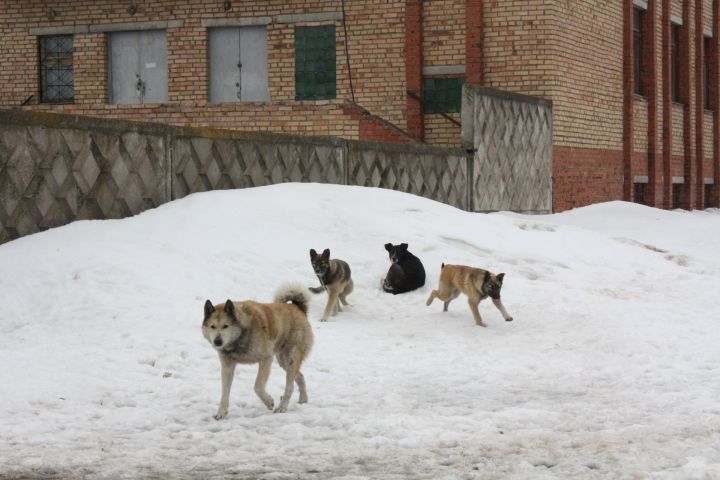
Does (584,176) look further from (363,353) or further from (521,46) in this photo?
(363,353)

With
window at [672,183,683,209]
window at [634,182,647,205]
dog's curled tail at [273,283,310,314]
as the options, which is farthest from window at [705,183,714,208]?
dog's curled tail at [273,283,310,314]

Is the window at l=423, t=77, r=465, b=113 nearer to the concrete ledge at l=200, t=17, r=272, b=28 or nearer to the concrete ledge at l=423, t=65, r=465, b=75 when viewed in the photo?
the concrete ledge at l=423, t=65, r=465, b=75

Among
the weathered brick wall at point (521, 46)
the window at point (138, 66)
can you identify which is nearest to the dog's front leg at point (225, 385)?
the weathered brick wall at point (521, 46)

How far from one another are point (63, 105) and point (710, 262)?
1516 centimetres

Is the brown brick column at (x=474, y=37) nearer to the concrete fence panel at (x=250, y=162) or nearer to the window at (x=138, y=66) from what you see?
the concrete fence panel at (x=250, y=162)

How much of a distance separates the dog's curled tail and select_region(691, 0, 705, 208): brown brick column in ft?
78.6

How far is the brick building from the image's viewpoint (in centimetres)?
2142

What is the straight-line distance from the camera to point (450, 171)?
1895cm

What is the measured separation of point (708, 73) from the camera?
31078 millimetres

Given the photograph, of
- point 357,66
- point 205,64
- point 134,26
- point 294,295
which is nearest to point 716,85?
point 357,66

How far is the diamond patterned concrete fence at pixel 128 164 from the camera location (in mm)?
11148

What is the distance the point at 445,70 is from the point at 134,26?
721cm

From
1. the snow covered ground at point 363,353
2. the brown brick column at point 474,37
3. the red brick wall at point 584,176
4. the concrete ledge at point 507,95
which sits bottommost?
the snow covered ground at point 363,353

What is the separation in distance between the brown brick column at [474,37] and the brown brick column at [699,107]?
1087cm
